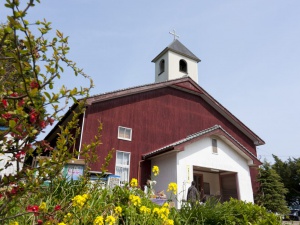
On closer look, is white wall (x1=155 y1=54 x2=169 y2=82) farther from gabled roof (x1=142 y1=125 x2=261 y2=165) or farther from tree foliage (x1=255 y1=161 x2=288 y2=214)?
tree foliage (x1=255 y1=161 x2=288 y2=214)

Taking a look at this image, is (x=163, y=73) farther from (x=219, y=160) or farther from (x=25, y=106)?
(x=25, y=106)

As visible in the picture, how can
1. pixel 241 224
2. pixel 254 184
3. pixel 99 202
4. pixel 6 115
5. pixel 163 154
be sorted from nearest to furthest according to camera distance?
pixel 6 115, pixel 99 202, pixel 241 224, pixel 163 154, pixel 254 184

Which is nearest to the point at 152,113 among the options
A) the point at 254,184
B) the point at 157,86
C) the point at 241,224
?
the point at 157,86

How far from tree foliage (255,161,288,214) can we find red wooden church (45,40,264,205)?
0.91m

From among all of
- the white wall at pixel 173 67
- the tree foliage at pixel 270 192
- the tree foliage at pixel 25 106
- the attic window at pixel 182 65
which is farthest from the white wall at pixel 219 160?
the tree foliage at pixel 25 106

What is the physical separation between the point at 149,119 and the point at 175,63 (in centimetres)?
893

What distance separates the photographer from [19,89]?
1.78 meters

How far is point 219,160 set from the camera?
1570 centimetres

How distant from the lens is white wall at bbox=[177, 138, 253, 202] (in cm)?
1459

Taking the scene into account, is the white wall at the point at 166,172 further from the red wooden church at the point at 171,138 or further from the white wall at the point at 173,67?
the white wall at the point at 173,67

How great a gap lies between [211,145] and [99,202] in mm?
12090

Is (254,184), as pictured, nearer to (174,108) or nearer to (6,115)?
(174,108)

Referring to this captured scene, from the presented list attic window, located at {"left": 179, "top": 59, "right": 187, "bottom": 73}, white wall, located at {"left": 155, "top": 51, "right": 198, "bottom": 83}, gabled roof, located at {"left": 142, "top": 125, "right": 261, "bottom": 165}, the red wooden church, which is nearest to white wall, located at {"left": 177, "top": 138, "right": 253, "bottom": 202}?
the red wooden church

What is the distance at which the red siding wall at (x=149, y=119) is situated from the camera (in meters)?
15.4
